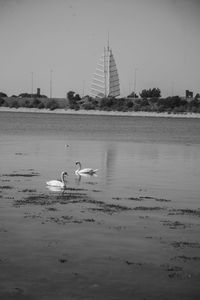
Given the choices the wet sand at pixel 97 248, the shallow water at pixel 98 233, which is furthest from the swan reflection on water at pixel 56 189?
the wet sand at pixel 97 248

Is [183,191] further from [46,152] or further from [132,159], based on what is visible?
[46,152]

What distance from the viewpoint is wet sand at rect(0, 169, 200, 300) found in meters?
11.4

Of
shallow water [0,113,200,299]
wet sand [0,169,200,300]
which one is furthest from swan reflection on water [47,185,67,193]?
wet sand [0,169,200,300]

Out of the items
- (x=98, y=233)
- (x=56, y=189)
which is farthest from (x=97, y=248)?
(x=56, y=189)

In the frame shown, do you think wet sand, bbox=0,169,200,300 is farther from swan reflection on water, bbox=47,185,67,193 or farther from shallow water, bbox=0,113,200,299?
swan reflection on water, bbox=47,185,67,193

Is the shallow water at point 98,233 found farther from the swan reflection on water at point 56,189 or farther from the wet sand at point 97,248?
the swan reflection on water at point 56,189

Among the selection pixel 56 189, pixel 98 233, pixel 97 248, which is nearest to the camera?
pixel 97 248

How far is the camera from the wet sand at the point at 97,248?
1141cm

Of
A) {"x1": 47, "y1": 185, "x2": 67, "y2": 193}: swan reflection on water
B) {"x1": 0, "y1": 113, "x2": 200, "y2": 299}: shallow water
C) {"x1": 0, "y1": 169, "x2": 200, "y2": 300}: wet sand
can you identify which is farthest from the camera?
{"x1": 47, "y1": 185, "x2": 67, "y2": 193}: swan reflection on water

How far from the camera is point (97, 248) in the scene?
14047mm

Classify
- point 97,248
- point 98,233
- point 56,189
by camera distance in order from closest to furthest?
point 97,248 < point 98,233 < point 56,189

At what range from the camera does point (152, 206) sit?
1981 centimetres

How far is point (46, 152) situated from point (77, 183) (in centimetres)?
1753

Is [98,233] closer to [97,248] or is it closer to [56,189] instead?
[97,248]
